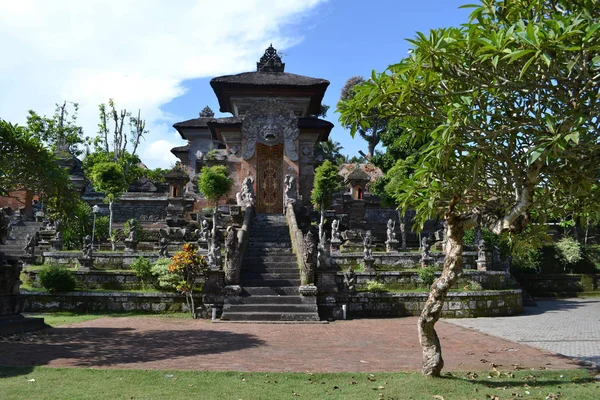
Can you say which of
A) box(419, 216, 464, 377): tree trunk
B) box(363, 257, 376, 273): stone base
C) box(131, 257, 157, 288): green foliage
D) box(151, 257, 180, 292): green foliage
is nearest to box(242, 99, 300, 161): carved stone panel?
box(363, 257, 376, 273): stone base

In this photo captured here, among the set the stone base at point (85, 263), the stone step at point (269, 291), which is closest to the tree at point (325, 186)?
the stone step at point (269, 291)

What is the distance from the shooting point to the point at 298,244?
1664cm

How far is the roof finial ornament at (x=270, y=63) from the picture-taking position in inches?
1104

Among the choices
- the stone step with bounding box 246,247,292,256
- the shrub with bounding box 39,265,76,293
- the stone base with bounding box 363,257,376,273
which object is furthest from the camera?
the stone base with bounding box 363,257,376,273

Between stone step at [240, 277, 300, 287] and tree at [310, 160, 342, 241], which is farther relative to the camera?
tree at [310, 160, 342, 241]

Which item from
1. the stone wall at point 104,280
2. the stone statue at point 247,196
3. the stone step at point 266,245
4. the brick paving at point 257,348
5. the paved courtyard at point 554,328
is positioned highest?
the stone statue at point 247,196

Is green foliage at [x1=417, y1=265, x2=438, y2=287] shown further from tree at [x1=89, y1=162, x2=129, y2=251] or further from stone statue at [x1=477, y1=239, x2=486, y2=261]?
tree at [x1=89, y1=162, x2=129, y2=251]

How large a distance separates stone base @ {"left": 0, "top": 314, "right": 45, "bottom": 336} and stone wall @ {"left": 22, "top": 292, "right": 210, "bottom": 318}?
3.73 metres

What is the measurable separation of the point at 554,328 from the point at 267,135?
622 inches

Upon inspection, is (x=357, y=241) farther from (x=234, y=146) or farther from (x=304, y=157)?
(x=234, y=146)

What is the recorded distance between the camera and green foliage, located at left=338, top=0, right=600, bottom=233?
484 cm

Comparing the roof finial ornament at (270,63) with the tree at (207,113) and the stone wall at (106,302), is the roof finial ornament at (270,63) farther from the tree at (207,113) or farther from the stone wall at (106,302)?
the stone wall at (106,302)

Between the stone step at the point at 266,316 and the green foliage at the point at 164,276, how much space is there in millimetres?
2240

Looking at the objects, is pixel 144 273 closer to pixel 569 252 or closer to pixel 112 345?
pixel 112 345
